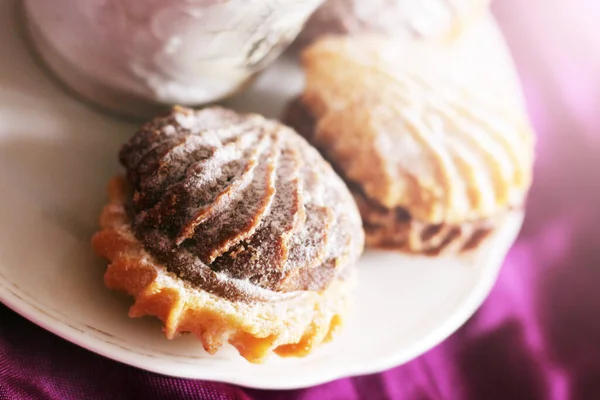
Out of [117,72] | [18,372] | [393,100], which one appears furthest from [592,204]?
[18,372]

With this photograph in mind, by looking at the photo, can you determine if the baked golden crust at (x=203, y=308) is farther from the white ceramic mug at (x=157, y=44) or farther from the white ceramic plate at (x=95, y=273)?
the white ceramic mug at (x=157, y=44)

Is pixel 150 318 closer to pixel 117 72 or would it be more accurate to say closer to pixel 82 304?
pixel 82 304

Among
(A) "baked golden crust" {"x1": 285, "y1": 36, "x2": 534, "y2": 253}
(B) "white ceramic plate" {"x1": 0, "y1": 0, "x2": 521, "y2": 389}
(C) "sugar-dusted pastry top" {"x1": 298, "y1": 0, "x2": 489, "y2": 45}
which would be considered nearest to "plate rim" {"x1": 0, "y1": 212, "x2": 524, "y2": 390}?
(B) "white ceramic plate" {"x1": 0, "y1": 0, "x2": 521, "y2": 389}

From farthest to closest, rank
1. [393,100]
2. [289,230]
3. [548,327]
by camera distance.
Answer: [548,327], [393,100], [289,230]

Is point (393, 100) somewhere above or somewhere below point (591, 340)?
above

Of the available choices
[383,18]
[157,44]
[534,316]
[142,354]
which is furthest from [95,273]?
[534,316]

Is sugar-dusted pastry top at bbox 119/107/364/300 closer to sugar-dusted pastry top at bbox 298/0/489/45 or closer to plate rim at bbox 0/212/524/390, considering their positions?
plate rim at bbox 0/212/524/390

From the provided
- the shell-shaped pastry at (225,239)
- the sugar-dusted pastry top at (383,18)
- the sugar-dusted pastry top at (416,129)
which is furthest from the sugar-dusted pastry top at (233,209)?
the sugar-dusted pastry top at (383,18)
